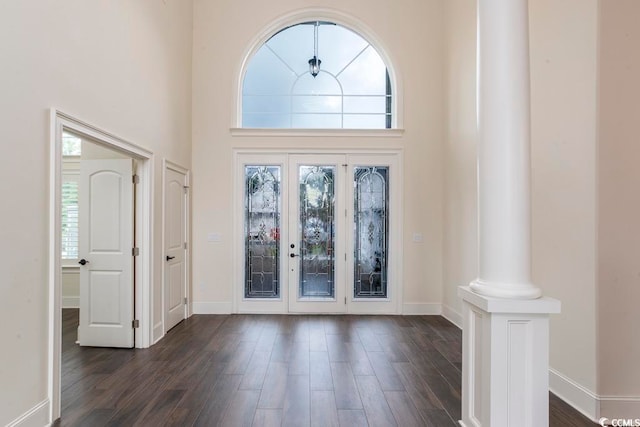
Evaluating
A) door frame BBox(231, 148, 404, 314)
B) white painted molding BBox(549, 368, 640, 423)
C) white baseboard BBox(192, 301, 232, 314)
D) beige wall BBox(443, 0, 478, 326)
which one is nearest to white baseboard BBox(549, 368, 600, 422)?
white painted molding BBox(549, 368, 640, 423)

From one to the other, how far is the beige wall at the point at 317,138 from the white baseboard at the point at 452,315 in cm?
20

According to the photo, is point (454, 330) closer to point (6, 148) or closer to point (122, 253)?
point (122, 253)

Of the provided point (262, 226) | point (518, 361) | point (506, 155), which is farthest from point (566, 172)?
point (262, 226)

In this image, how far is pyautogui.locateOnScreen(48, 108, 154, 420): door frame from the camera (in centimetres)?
227

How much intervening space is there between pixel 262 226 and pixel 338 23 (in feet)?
11.4

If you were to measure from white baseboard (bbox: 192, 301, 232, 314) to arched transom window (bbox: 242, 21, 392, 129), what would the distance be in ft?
9.32

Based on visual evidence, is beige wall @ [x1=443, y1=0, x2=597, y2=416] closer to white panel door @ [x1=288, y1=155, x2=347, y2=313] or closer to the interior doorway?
white panel door @ [x1=288, y1=155, x2=347, y2=313]

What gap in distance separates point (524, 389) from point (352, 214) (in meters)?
3.35

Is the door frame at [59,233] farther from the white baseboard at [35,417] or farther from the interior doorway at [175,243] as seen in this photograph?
the interior doorway at [175,243]

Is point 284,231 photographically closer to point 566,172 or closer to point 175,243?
point 175,243

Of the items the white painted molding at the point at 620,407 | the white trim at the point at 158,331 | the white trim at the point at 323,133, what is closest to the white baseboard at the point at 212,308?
the white trim at the point at 158,331

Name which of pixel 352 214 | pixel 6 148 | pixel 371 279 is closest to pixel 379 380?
pixel 371 279

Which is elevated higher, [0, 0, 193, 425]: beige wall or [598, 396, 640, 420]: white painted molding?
[0, 0, 193, 425]: beige wall

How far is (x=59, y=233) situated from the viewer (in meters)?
2.36
